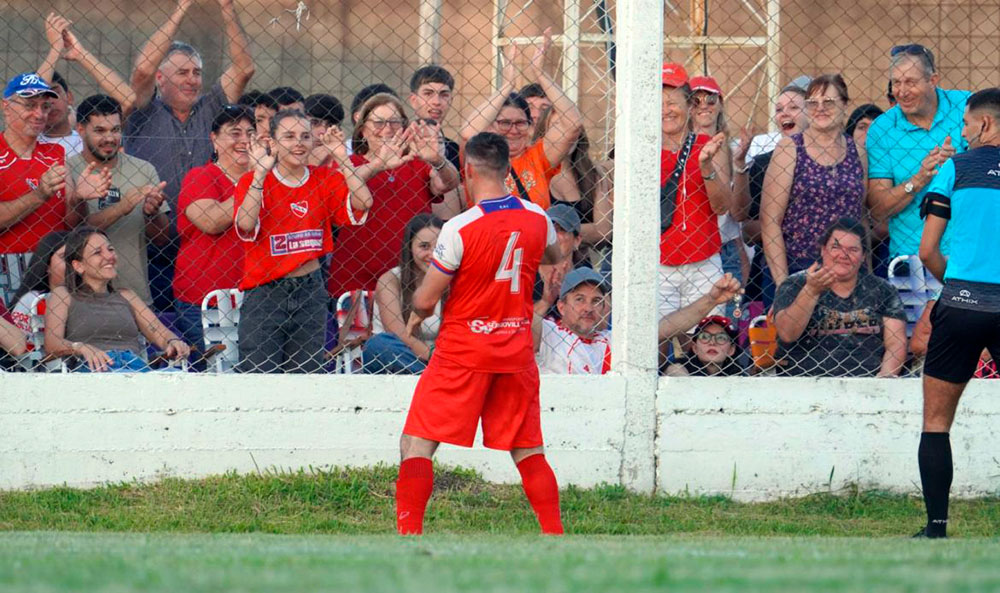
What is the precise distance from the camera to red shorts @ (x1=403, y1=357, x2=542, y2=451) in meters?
5.87

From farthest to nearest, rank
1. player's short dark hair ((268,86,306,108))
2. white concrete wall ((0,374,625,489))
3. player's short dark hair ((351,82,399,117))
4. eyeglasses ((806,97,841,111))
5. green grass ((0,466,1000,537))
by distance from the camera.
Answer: player's short dark hair ((351,82,399,117))
player's short dark hair ((268,86,306,108))
eyeglasses ((806,97,841,111))
white concrete wall ((0,374,625,489))
green grass ((0,466,1000,537))

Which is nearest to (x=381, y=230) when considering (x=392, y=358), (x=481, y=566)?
(x=392, y=358)

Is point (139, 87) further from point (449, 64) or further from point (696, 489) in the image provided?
point (696, 489)

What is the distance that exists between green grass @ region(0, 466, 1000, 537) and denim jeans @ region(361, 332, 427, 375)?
56cm

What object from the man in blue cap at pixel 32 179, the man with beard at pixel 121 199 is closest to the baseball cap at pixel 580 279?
the man with beard at pixel 121 199

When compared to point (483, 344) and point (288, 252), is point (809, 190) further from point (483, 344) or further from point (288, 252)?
point (288, 252)

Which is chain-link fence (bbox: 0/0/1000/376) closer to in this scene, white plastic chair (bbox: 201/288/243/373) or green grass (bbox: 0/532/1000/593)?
white plastic chair (bbox: 201/288/243/373)

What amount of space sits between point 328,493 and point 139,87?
2917mm

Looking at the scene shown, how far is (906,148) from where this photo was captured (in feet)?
26.6

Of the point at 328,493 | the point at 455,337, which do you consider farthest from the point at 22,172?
the point at 455,337

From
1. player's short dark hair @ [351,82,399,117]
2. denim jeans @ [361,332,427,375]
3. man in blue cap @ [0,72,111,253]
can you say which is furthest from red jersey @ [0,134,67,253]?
denim jeans @ [361,332,427,375]

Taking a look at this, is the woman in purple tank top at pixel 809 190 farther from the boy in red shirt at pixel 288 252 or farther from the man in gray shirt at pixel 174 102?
the man in gray shirt at pixel 174 102

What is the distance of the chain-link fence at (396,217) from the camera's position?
7.34m

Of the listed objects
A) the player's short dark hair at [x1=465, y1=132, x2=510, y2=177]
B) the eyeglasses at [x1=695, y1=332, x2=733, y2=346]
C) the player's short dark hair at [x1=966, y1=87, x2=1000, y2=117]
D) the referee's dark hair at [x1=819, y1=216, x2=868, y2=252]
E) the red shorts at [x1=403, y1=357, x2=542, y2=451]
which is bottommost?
the red shorts at [x1=403, y1=357, x2=542, y2=451]
